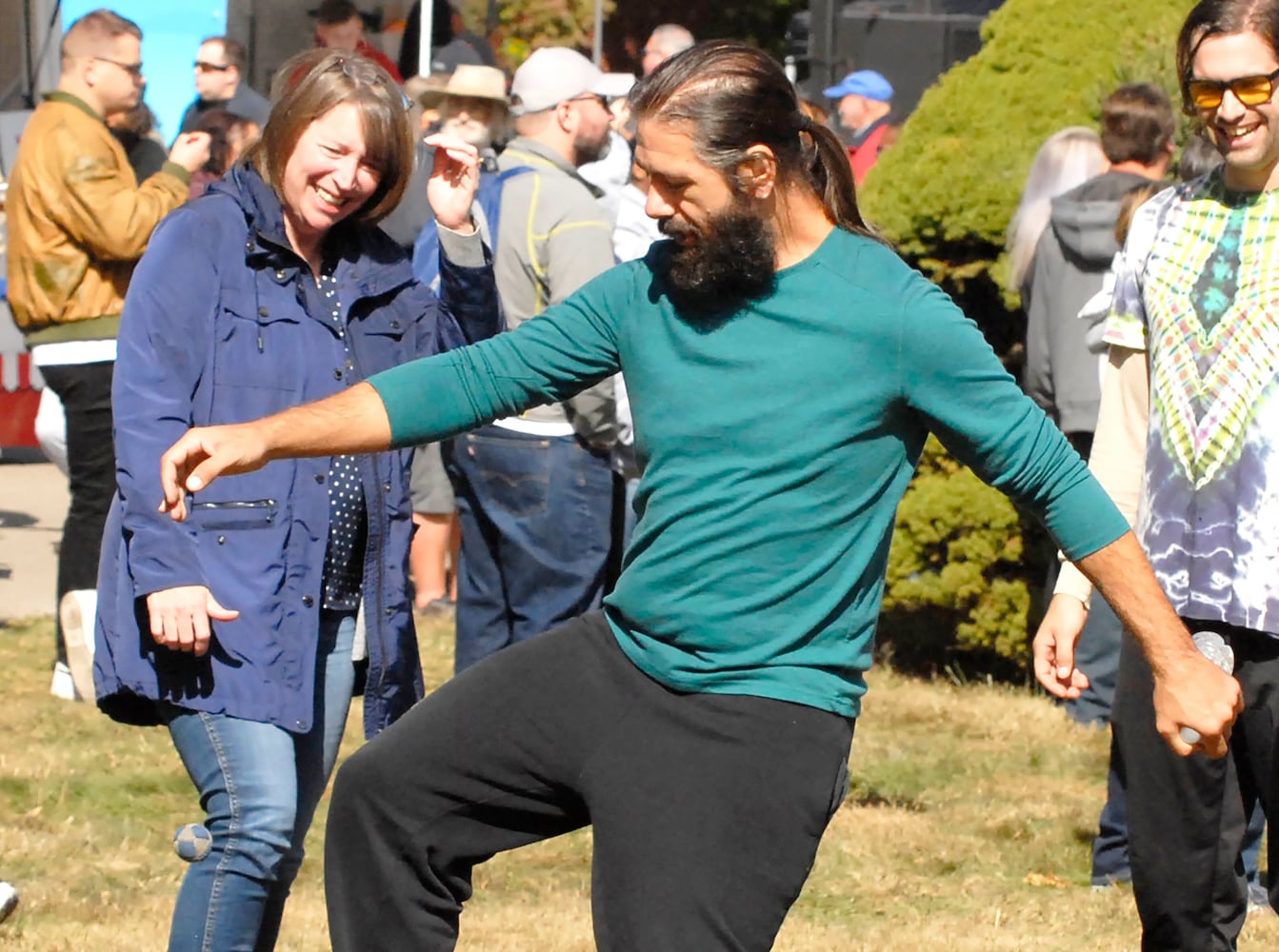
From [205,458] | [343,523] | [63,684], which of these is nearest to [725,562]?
[205,458]

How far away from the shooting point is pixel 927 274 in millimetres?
7484

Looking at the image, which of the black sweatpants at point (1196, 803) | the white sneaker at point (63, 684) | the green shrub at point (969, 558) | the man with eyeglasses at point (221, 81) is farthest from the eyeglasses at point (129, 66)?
the black sweatpants at point (1196, 803)

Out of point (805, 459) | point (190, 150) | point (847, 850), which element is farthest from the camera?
point (190, 150)

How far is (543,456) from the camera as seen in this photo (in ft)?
19.9

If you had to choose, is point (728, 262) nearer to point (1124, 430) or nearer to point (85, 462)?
point (1124, 430)

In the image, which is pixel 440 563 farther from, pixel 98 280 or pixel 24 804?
pixel 24 804

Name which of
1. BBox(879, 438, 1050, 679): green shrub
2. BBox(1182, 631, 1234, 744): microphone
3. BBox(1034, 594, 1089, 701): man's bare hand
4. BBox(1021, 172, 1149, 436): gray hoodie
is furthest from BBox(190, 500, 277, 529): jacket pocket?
BBox(879, 438, 1050, 679): green shrub

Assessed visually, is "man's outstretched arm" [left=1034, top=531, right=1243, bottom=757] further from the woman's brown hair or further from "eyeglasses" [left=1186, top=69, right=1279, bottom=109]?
the woman's brown hair

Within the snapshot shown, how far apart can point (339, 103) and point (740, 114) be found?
1.01 m

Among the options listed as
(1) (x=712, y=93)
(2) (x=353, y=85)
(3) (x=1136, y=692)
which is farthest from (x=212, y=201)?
(3) (x=1136, y=692)

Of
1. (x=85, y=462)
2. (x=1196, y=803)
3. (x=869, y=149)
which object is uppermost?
(x=869, y=149)

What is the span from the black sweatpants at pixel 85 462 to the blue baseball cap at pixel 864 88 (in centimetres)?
605

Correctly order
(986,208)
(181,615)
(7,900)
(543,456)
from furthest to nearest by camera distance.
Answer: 1. (986,208)
2. (543,456)
3. (7,900)
4. (181,615)

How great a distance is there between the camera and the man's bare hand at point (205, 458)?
2.72m
